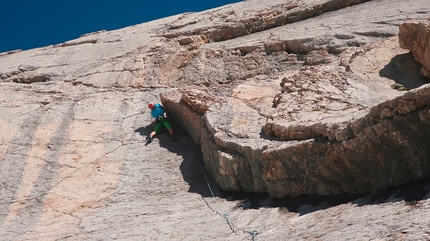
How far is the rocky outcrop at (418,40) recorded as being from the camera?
11.1 m

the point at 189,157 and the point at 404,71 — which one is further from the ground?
the point at 404,71

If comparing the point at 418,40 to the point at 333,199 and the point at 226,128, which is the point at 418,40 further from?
the point at 333,199

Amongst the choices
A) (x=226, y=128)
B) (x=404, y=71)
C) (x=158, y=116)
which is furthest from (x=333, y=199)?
(x=158, y=116)

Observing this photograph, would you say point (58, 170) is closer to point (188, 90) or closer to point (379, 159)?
point (188, 90)

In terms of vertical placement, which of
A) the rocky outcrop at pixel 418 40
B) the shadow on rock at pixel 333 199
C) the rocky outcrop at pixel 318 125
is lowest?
the shadow on rock at pixel 333 199

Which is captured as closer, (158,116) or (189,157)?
(189,157)

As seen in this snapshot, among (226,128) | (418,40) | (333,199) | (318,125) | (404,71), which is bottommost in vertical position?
(333,199)

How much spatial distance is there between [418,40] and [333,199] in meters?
5.79

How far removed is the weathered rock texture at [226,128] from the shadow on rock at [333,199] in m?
0.07

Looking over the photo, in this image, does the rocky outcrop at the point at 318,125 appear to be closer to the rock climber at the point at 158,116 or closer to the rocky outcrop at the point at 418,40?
the rock climber at the point at 158,116

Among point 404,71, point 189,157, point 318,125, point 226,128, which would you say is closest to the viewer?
point 318,125

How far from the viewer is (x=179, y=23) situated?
18.4 m

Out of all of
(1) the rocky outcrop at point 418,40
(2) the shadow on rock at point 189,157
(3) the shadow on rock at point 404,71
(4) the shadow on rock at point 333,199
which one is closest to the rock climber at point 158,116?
(2) the shadow on rock at point 189,157

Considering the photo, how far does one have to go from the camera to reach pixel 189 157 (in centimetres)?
1152
